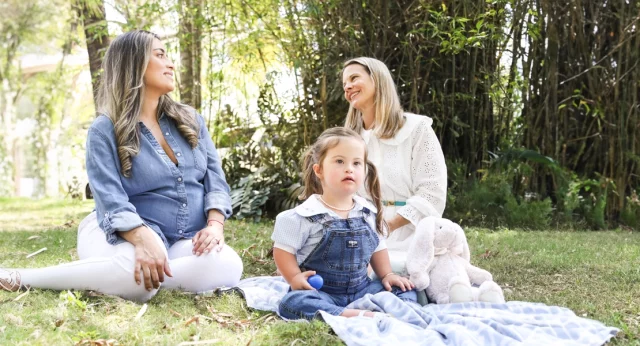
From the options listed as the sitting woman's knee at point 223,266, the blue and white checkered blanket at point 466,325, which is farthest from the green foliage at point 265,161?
the blue and white checkered blanket at point 466,325

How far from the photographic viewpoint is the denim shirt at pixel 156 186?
2.65 metres

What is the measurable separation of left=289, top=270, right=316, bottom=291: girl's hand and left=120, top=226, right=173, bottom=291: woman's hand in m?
0.46

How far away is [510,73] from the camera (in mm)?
5188

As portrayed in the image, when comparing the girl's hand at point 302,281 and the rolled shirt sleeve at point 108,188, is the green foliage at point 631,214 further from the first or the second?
the rolled shirt sleeve at point 108,188

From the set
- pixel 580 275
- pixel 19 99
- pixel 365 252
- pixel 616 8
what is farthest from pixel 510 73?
pixel 19 99

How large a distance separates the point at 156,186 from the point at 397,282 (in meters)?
0.97

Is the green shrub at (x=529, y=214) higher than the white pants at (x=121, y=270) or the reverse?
the reverse

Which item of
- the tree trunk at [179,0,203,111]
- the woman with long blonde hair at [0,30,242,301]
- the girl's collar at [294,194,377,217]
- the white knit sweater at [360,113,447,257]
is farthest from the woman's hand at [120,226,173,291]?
the tree trunk at [179,0,203,111]

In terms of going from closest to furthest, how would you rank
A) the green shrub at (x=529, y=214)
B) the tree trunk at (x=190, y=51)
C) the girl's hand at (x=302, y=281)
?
1. the girl's hand at (x=302, y=281)
2. the green shrub at (x=529, y=214)
3. the tree trunk at (x=190, y=51)

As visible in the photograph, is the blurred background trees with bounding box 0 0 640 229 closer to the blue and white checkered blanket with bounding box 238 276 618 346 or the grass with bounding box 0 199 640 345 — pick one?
the grass with bounding box 0 199 640 345

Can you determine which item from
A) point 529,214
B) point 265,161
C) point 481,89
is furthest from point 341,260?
point 265,161

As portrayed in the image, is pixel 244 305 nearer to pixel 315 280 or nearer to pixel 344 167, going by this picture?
pixel 315 280

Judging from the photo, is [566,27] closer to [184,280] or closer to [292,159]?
[292,159]

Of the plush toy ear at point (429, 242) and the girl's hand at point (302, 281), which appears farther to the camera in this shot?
the plush toy ear at point (429, 242)
